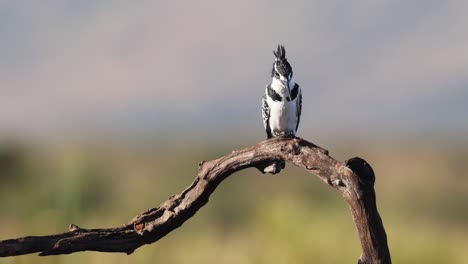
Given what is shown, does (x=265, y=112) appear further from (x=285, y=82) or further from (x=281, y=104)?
(x=285, y=82)

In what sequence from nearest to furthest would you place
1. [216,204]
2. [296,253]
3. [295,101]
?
[295,101]
[296,253]
[216,204]

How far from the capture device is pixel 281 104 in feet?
25.8

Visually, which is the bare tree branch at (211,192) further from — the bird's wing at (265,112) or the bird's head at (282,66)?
the bird's wing at (265,112)

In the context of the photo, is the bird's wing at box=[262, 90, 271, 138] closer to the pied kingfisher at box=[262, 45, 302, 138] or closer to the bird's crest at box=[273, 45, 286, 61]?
the pied kingfisher at box=[262, 45, 302, 138]

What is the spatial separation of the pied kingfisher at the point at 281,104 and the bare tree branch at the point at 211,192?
1126mm

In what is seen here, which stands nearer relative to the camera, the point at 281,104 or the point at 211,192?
the point at 211,192

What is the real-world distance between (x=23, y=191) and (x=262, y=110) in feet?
12.4

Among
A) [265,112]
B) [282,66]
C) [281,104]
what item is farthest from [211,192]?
[265,112]

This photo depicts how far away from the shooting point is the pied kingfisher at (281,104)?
7.54m

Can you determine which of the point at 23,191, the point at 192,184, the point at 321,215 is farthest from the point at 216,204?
the point at 192,184

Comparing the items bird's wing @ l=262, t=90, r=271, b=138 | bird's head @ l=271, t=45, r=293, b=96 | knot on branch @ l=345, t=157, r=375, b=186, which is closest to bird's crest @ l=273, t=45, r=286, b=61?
bird's head @ l=271, t=45, r=293, b=96

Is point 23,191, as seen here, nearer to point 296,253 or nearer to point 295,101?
point 296,253

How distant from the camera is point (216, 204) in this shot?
20016mm

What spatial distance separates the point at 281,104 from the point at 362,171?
228cm
